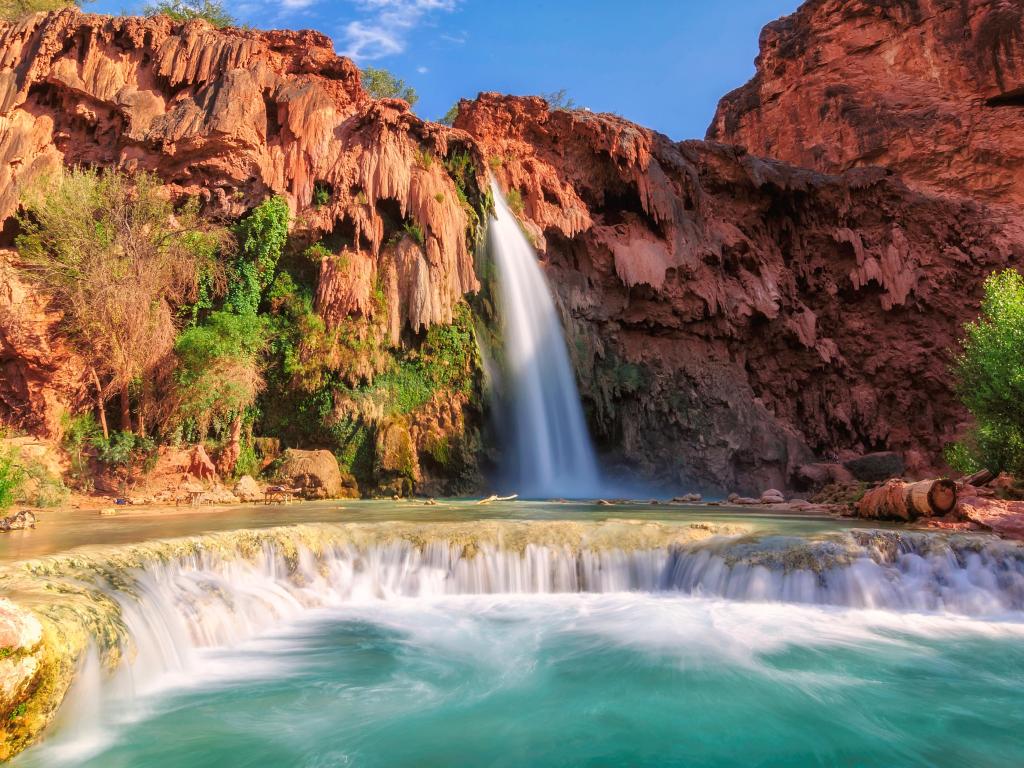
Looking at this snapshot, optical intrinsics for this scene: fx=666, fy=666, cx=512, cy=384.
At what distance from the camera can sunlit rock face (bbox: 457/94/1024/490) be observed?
25.2 metres

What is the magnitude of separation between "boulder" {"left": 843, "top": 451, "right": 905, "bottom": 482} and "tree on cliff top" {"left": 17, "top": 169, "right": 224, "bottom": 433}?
73.6ft

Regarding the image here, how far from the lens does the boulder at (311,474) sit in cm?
1576

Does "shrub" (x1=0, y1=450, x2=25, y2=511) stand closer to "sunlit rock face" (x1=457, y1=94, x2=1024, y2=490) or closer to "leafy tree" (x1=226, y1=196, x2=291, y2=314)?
"leafy tree" (x1=226, y1=196, x2=291, y2=314)

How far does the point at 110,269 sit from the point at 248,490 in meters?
6.09

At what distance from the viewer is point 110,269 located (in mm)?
15398

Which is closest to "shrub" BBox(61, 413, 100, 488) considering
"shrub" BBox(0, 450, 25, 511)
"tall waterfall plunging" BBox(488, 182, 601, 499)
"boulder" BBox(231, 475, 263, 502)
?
"shrub" BBox(0, 450, 25, 511)

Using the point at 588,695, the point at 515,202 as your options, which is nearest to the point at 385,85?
the point at 515,202

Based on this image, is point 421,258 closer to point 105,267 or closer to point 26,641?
point 105,267

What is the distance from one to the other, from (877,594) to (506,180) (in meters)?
20.7

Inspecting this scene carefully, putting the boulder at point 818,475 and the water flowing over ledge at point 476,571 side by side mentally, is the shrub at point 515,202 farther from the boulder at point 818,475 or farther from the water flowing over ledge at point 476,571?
the water flowing over ledge at point 476,571

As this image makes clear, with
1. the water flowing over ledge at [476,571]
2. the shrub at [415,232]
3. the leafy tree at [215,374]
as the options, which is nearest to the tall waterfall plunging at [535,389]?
the shrub at [415,232]

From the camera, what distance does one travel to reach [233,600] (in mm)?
6738

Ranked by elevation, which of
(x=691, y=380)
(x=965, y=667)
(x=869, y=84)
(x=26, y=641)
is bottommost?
(x=965, y=667)

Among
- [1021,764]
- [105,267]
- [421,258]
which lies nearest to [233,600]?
[1021,764]
